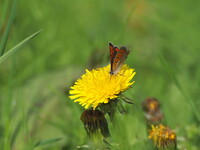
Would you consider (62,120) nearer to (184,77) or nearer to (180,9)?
(184,77)

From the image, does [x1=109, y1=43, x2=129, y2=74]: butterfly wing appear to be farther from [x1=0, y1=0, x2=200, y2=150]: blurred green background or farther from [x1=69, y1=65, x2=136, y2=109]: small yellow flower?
[x1=0, y1=0, x2=200, y2=150]: blurred green background

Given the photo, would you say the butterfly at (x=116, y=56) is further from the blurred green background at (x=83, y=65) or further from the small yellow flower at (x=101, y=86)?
the blurred green background at (x=83, y=65)

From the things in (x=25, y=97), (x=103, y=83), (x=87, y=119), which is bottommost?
(x=87, y=119)

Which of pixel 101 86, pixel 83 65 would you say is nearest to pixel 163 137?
pixel 101 86

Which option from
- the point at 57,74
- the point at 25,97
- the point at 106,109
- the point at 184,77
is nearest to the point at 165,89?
the point at 184,77

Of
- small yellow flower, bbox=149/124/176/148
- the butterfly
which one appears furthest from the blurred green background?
the butterfly

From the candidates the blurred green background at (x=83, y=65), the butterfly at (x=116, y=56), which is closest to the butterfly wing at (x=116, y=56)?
the butterfly at (x=116, y=56)

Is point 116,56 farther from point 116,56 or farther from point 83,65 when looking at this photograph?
point 83,65
